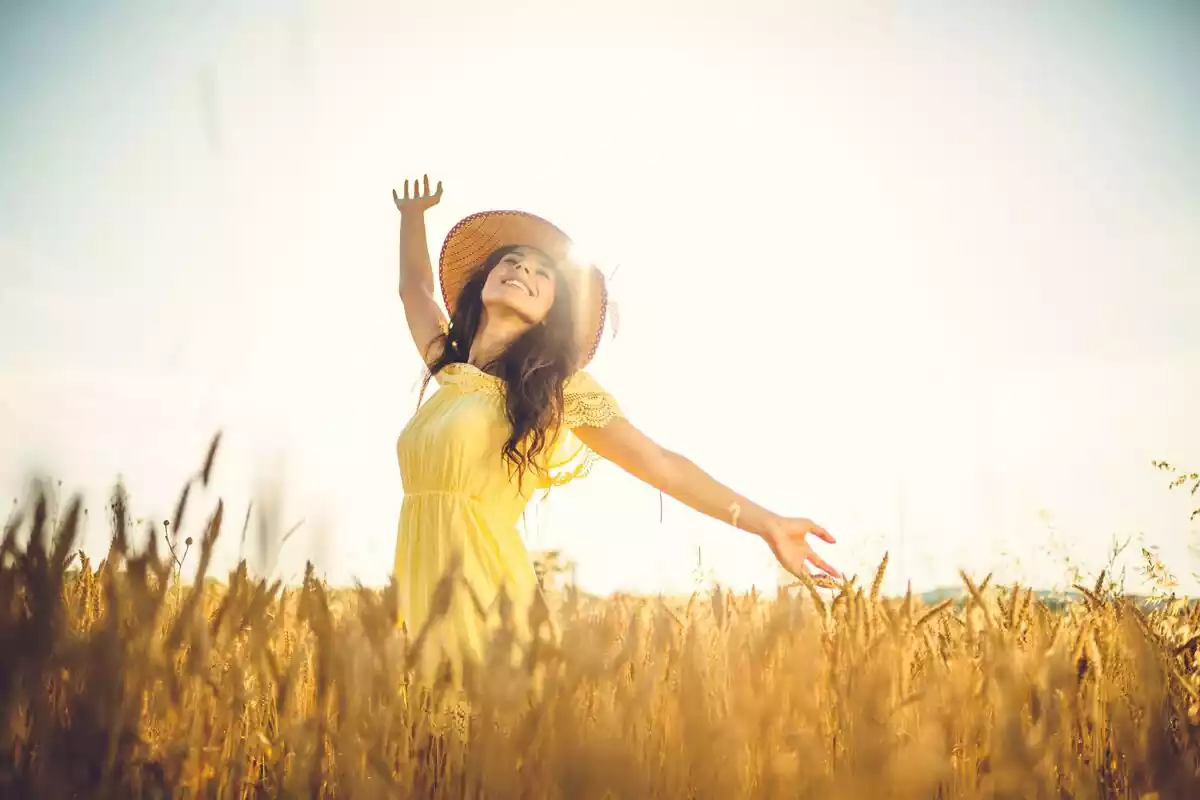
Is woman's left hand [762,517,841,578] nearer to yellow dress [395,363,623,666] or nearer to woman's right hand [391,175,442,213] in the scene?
yellow dress [395,363,623,666]

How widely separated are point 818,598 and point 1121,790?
0.59 metres

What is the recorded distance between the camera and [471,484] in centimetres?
304

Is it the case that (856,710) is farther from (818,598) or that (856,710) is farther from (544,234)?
(544,234)

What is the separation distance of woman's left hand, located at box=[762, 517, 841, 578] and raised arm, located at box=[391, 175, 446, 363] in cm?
196

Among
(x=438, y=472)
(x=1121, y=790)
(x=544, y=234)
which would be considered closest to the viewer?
(x=1121, y=790)

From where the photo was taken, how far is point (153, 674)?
1.05 meters

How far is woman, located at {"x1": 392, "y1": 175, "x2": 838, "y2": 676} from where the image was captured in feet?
9.01

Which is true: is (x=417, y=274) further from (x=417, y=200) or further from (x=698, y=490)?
(x=698, y=490)

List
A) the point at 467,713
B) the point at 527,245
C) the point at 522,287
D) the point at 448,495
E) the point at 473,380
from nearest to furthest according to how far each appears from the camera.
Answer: the point at 467,713
the point at 448,495
the point at 473,380
the point at 522,287
the point at 527,245

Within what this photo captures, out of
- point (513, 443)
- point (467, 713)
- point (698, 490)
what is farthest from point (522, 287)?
point (467, 713)

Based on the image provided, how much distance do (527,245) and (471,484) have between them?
4.46 feet

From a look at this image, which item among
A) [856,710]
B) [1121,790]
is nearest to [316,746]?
[856,710]

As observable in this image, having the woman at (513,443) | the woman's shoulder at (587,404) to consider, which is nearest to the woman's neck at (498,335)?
the woman at (513,443)

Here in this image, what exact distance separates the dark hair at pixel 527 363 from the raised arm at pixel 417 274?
9cm
